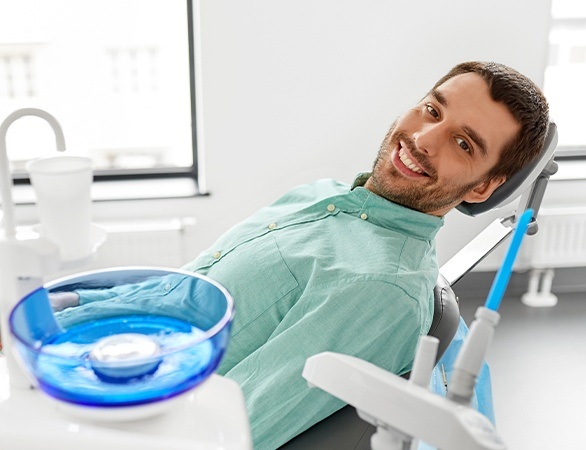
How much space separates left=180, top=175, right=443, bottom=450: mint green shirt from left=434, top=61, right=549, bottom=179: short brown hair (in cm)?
22

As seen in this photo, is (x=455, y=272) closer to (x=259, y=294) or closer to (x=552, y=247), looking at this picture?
(x=259, y=294)

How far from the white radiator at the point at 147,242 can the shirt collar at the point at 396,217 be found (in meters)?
1.28

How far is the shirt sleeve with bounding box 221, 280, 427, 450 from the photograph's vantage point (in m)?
1.32

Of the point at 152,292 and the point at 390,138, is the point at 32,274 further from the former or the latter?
the point at 390,138

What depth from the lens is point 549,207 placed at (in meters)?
3.12

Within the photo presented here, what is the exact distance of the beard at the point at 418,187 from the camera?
168 centimetres

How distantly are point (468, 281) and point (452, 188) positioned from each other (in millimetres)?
1566

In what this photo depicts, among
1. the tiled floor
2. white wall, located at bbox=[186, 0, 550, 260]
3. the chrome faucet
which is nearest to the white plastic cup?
the chrome faucet

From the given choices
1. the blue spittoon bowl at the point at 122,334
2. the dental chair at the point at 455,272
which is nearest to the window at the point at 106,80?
the dental chair at the point at 455,272

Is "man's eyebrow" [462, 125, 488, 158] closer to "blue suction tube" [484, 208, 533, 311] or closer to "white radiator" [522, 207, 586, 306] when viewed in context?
"blue suction tube" [484, 208, 533, 311]

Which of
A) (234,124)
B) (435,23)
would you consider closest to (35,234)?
(234,124)

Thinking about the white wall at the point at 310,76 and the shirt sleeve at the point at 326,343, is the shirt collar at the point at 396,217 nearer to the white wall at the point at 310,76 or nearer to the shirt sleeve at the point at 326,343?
the shirt sleeve at the point at 326,343

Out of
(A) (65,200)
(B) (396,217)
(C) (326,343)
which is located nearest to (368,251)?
(B) (396,217)

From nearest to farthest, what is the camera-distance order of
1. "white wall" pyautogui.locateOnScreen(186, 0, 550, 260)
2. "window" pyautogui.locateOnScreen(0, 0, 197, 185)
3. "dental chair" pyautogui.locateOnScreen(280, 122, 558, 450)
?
"dental chair" pyautogui.locateOnScreen(280, 122, 558, 450)
"white wall" pyautogui.locateOnScreen(186, 0, 550, 260)
"window" pyautogui.locateOnScreen(0, 0, 197, 185)
